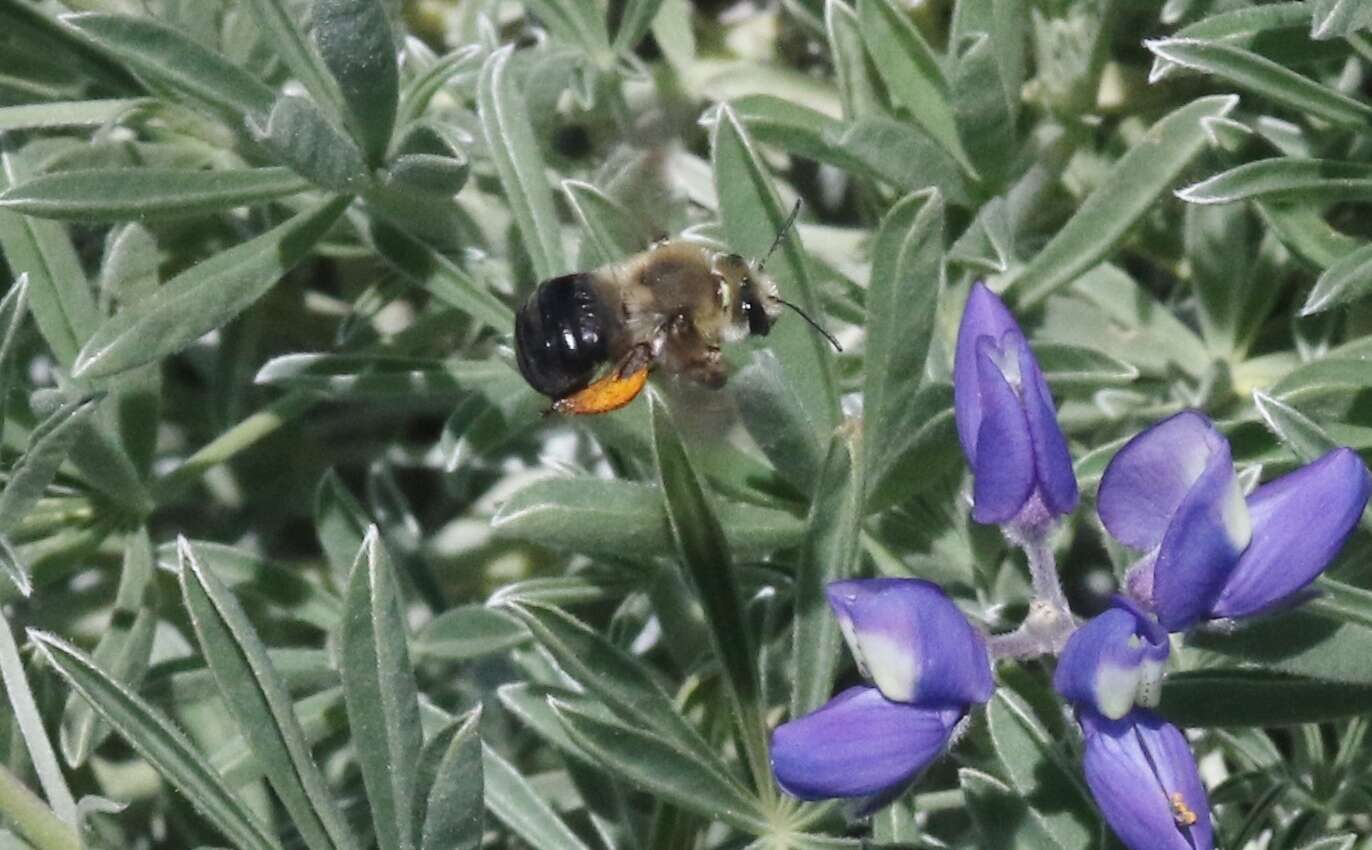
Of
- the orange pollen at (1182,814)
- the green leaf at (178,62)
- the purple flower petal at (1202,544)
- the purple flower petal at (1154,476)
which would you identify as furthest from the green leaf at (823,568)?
the green leaf at (178,62)

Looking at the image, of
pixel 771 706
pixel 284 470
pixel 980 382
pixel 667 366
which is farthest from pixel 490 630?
pixel 980 382

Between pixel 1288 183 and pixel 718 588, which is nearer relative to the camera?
pixel 718 588

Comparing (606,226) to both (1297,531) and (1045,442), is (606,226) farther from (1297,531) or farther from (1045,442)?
(1297,531)

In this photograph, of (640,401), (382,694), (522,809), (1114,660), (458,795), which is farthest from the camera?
(522,809)

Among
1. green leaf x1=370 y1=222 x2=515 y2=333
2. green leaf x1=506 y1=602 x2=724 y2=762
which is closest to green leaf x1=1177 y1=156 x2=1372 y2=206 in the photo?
green leaf x1=506 y1=602 x2=724 y2=762

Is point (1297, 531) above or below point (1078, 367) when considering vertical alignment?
above

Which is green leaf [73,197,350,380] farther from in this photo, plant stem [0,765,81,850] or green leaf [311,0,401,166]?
plant stem [0,765,81,850]

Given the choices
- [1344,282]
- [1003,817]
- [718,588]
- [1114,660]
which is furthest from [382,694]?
[1344,282]

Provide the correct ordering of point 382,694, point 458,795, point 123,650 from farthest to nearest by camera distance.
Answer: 1. point 123,650
2. point 382,694
3. point 458,795

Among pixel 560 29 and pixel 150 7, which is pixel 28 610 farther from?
pixel 560 29
